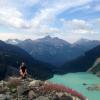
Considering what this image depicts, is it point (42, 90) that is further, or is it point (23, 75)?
point (23, 75)

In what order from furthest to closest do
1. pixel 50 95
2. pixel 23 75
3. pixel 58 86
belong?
pixel 23 75, pixel 58 86, pixel 50 95

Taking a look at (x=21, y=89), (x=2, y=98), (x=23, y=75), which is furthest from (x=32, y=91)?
(x=23, y=75)

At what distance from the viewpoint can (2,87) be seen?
23.5 m

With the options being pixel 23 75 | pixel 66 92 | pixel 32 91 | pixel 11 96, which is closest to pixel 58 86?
pixel 66 92

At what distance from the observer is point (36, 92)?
848 inches

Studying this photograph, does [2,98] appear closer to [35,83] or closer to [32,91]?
[32,91]

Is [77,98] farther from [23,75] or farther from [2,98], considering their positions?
[23,75]

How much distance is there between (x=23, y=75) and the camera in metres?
29.3

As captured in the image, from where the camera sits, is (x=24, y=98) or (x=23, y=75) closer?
(x=24, y=98)

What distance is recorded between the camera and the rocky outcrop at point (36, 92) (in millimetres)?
20391

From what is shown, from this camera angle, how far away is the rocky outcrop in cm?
2039

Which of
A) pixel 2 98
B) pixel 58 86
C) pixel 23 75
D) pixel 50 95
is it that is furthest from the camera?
A: pixel 23 75

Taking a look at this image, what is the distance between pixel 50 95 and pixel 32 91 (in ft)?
3.79

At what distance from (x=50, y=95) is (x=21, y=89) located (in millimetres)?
1906
